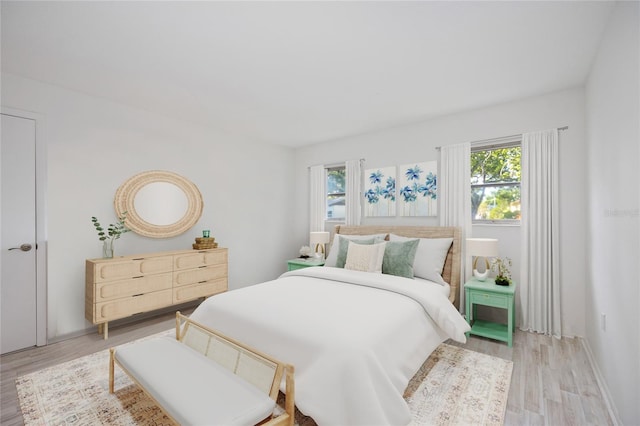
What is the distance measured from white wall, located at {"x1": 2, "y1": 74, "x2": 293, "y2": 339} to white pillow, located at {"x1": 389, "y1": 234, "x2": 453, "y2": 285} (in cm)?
269

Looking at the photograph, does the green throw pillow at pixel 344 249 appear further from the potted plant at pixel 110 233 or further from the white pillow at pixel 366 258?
the potted plant at pixel 110 233

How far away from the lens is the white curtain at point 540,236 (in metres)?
2.99

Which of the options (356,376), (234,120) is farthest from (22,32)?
(356,376)

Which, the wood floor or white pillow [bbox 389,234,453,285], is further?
white pillow [bbox 389,234,453,285]

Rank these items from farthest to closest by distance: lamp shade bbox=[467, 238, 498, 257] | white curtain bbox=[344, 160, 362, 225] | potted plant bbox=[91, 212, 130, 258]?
white curtain bbox=[344, 160, 362, 225], potted plant bbox=[91, 212, 130, 258], lamp shade bbox=[467, 238, 498, 257]

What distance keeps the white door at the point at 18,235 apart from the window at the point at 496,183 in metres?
4.76

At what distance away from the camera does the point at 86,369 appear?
2.36m

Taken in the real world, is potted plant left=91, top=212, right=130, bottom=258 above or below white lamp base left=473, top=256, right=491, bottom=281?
above

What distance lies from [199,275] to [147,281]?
611 mm

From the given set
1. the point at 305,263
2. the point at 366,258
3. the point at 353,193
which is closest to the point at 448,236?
the point at 366,258

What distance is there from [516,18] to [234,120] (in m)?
3.17

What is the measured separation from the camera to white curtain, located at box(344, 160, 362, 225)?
14.7 feet

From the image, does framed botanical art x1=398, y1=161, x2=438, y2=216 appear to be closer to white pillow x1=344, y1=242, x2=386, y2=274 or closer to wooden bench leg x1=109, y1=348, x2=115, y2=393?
white pillow x1=344, y1=242, x2=386, y2=274

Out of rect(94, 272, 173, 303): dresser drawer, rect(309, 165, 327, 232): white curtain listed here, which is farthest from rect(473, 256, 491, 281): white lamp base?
rect(94, 272, 173, 303): dresser drawer
